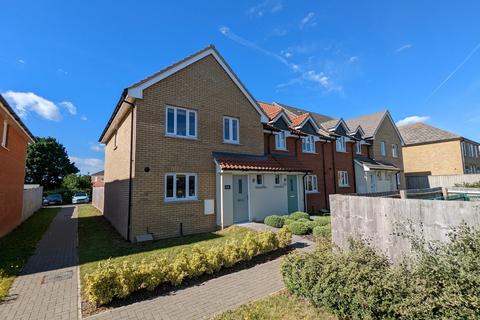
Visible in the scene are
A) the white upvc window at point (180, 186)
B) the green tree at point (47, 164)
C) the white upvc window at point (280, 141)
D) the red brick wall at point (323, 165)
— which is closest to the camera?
the white upvc window at point (180, 186)

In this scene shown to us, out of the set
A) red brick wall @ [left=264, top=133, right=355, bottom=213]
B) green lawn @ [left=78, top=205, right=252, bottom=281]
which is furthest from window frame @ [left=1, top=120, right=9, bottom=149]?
red brick wall @ [left=264, top=133, right=355, bottom=213]

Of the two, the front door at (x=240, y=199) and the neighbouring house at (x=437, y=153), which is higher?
the neighbouring house at (x=437, y=153)

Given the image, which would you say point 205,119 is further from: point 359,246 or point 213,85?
point 359,246

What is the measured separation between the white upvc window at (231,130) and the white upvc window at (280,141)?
384 centimetres

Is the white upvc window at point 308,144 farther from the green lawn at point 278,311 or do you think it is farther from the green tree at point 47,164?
the green tree at point 47,164

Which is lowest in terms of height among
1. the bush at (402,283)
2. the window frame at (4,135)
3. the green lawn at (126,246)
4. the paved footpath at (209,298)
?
the paved footpath at (209,298)

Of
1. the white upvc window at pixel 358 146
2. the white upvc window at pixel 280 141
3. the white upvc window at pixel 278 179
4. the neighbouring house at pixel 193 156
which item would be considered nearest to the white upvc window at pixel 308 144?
the white upvc window at pixel 280 141

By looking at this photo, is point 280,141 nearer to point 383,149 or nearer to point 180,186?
point 180,186

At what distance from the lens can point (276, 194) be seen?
49.8 feet

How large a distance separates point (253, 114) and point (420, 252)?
11951 mm

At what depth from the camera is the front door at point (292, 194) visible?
1627 centimetres

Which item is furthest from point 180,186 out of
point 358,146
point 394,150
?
point 394,150

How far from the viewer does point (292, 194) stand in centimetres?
1648

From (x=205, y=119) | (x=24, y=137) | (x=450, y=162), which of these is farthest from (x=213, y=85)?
(x=450, y=162)
